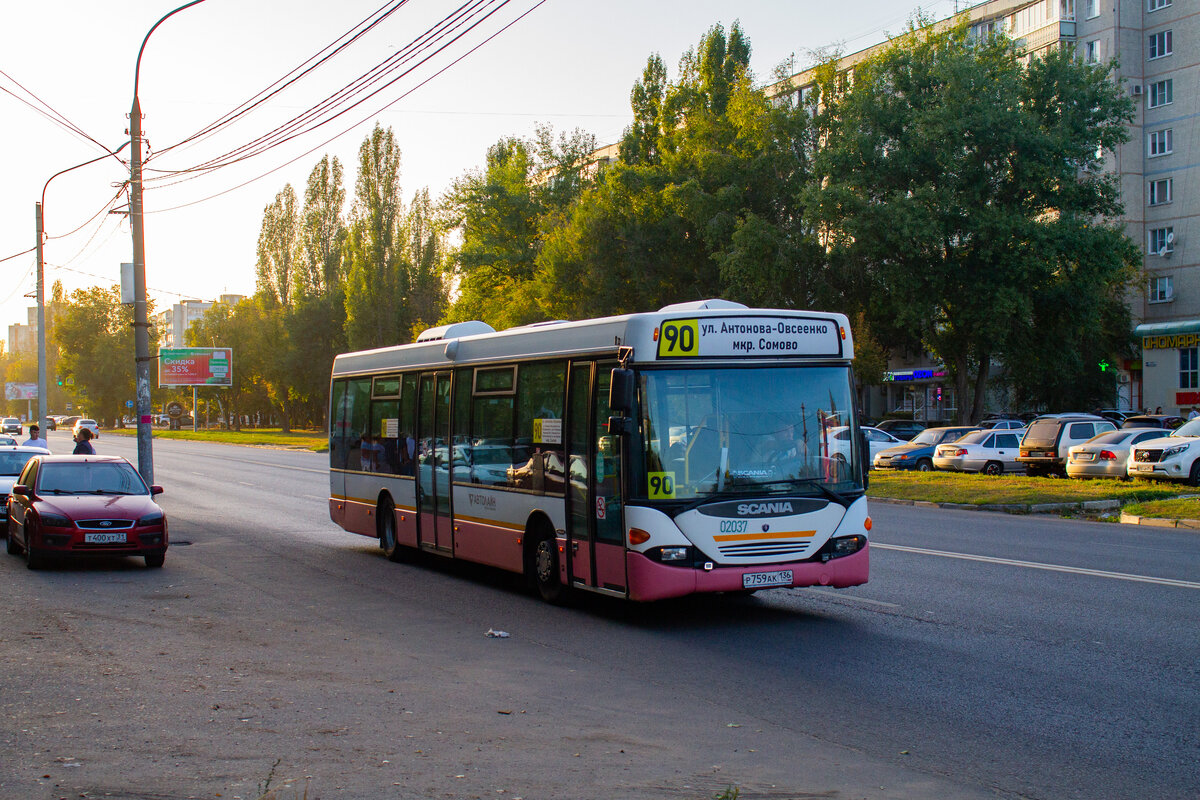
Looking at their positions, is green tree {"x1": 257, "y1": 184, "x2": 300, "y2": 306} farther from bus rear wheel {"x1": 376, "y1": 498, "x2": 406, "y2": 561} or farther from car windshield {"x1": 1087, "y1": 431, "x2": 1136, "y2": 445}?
bus rear wheel {"x1": 376, "y1": 498, "x2": 406, "y2": 561}

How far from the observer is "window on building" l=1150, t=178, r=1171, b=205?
57125 millimetres

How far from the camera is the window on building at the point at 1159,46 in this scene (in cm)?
5703

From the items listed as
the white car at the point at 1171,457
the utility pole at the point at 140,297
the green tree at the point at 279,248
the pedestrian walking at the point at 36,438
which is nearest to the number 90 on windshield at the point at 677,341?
the utility pole at the point at 140,297

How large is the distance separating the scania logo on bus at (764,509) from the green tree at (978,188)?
Result: 3315cm

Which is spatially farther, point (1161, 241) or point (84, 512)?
point (1161, 241)

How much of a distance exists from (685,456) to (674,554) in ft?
2.73

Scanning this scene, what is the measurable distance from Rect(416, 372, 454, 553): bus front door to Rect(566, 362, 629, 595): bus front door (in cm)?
296

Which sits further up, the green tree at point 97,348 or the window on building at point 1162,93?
the window on building at point 1162,93

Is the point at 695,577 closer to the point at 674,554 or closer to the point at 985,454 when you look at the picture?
the point at 674,554

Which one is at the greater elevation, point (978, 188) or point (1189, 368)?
point (978, 188)

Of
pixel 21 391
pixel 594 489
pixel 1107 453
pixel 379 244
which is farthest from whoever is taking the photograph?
pixel 21 391

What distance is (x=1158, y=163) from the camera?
57.5 m

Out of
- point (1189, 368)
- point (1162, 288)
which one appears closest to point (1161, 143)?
point (1162, 288)

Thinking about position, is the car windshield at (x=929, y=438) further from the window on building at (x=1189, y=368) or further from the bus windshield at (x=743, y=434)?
the bus windshield at (x=743, y=434)
